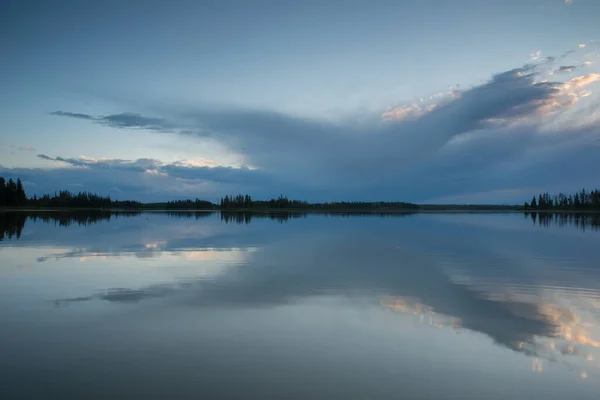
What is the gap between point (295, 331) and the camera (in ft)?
37.5

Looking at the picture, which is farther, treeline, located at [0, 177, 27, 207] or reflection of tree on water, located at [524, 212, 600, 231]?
treeline, located at [0, 177, 27, 207]

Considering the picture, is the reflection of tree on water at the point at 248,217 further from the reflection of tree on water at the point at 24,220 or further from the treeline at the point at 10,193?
the treeline at the point at 10,193

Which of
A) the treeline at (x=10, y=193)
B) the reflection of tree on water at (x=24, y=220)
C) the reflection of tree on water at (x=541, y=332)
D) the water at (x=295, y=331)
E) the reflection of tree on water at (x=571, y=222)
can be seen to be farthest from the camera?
the treeline at (x=10, y=193)

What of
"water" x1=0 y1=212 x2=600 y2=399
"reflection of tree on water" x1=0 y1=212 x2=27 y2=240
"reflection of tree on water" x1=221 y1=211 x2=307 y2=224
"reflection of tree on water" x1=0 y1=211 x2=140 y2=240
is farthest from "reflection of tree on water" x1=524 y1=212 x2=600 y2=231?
"reflection of tree on water" x1=0 y1=211 x2=140 y2=240

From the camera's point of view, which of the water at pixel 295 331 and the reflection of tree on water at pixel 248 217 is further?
the reflection of tree on water at pixel 248 217

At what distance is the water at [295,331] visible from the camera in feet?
26.9

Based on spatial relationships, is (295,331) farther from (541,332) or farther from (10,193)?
(10,193)

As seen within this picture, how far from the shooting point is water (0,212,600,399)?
8.20m

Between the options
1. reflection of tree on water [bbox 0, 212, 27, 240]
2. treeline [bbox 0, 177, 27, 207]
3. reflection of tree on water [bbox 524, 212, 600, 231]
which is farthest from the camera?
treeline [bbox 0, 177, 27, 207]


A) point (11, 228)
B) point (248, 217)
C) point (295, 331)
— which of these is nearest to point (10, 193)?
point (248, 217)

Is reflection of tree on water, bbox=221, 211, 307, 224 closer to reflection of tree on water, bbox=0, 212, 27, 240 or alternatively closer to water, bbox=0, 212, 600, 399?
reflection of tree on water, bbox=0, 212, 27, 240

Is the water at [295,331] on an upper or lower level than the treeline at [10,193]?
lower

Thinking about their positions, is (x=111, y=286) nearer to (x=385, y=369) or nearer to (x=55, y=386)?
(x=55, y=386)

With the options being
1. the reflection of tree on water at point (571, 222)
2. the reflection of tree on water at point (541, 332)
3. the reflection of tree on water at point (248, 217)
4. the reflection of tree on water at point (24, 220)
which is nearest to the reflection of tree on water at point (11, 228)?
the reflection of tree on water at point (24, 220)
